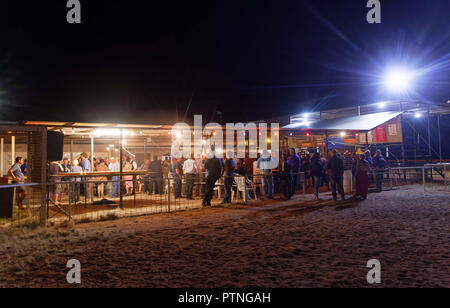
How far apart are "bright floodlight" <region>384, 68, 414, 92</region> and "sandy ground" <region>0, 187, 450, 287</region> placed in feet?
49.2

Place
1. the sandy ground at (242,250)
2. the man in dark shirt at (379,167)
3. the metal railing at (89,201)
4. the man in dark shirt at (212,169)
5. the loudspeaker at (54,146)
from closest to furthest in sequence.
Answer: the sandy ground at (242,250), the metal railing at (89,201), the loudspeaker at (54,146), the man in dark shirt at (212,169), the man in dark shirt at (379,167)

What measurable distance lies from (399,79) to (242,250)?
67.7ft

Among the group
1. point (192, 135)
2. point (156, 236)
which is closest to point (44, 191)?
point (156, 236)

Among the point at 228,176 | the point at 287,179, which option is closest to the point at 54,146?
the point at 228,176

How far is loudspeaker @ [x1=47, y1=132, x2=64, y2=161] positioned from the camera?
8.61 m

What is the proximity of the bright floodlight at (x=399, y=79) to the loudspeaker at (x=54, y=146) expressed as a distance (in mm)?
21129

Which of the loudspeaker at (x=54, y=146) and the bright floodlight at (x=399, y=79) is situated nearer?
the loudspeaker at (x=54, y=146)

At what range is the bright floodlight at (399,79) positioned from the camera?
68.3 feet

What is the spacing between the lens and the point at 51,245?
19.7 ft

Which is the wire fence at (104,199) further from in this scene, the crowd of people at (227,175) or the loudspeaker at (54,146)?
the loudspeaker at (54,146)

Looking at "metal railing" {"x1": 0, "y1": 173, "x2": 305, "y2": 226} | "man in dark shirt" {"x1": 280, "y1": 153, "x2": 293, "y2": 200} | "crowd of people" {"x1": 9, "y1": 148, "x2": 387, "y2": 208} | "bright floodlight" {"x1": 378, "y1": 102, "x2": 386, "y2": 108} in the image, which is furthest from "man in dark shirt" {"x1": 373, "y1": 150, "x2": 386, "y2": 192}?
"bright floodlight" {"x1": 378, "y1": 102, "x2": 386, "y2": 108}

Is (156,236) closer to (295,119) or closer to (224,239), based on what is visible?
(224,239)

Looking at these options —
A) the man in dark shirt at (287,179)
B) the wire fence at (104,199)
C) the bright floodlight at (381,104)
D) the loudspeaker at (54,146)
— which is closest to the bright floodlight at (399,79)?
the bright floodlight at (381,104)

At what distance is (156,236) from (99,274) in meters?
2.36
